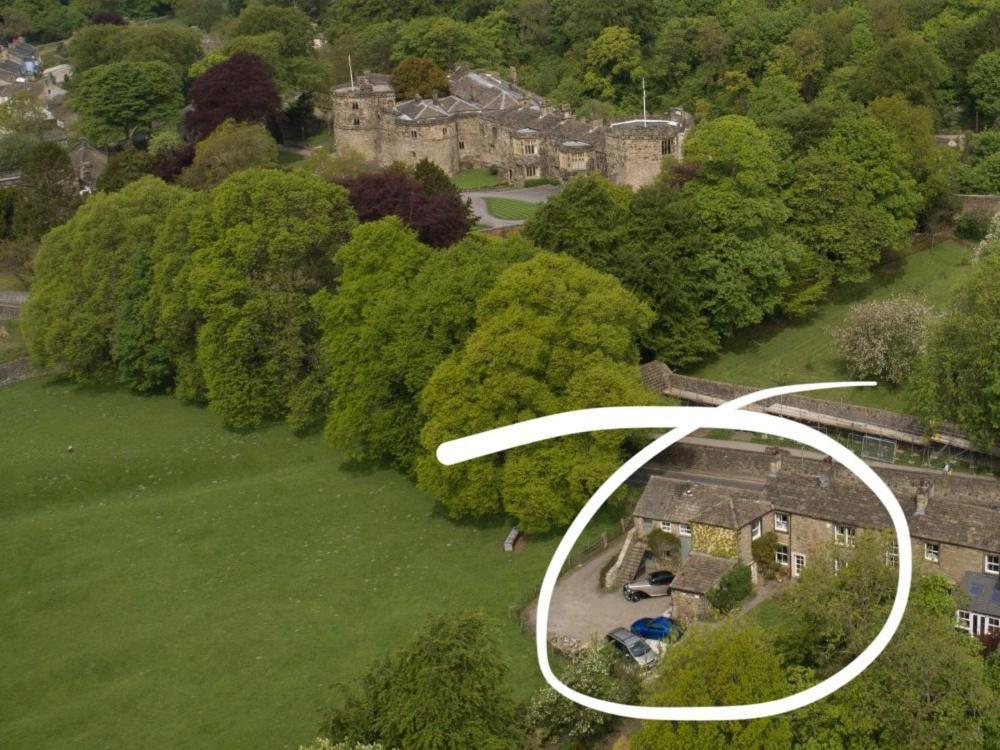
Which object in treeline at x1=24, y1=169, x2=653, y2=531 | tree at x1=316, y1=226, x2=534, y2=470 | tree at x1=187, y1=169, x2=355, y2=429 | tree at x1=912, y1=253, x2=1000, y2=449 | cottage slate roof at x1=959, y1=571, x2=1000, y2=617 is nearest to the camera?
cottage slate roof at x1=959, y1=571, x2=1000, y2=617

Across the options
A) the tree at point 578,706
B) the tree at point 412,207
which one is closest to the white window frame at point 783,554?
the tree at point 578,706

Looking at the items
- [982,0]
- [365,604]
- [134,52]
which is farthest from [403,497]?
[134,52]

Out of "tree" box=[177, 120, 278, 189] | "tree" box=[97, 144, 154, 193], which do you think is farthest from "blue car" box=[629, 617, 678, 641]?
"tree" box=[97, 144, 154, 193]

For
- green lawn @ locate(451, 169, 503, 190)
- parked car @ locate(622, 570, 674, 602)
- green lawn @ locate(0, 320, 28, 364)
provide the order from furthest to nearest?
green lawn @ locate(451, 169, 503, 190), green lawn @ locate(0, 320, 28, 364), parked car @ locate(622, 570, 674, 602)

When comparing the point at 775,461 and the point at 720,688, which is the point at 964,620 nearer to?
the point at 720,688

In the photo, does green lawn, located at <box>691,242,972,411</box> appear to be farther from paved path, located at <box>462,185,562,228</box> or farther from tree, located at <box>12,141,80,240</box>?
tree, located at <box>12,141,80,240</box>

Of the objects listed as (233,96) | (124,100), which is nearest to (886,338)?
(233,96)

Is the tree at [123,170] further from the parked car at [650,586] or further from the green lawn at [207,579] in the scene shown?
the parked car at [650,586]
